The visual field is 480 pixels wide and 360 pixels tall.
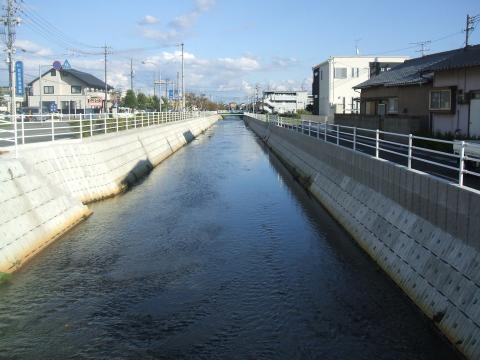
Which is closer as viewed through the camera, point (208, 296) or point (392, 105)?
point (208, 296)

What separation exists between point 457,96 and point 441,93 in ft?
5.75

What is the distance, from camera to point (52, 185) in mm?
15789

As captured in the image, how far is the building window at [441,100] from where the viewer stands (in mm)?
27014

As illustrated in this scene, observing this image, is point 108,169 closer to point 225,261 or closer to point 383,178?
point 225,261

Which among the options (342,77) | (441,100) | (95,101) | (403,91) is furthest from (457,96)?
(95,101)

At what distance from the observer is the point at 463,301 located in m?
7.91

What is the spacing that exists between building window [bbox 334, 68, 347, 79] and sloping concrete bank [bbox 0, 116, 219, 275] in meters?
50.3

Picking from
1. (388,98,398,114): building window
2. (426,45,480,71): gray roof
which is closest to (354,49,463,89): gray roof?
(388,98,398,114): building window

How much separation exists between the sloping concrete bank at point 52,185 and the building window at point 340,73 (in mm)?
50332

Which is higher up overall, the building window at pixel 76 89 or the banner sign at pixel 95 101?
the building window at pixel 76 89

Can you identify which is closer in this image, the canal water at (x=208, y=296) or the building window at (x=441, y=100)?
the canal water at (x=208, y=296)

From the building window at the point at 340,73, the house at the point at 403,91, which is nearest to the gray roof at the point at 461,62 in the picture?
the house at the point at 403,91

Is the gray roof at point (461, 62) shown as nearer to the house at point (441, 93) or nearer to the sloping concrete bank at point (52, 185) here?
the house at point (441, 93)

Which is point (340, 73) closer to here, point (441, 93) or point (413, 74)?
point (413, 74)
